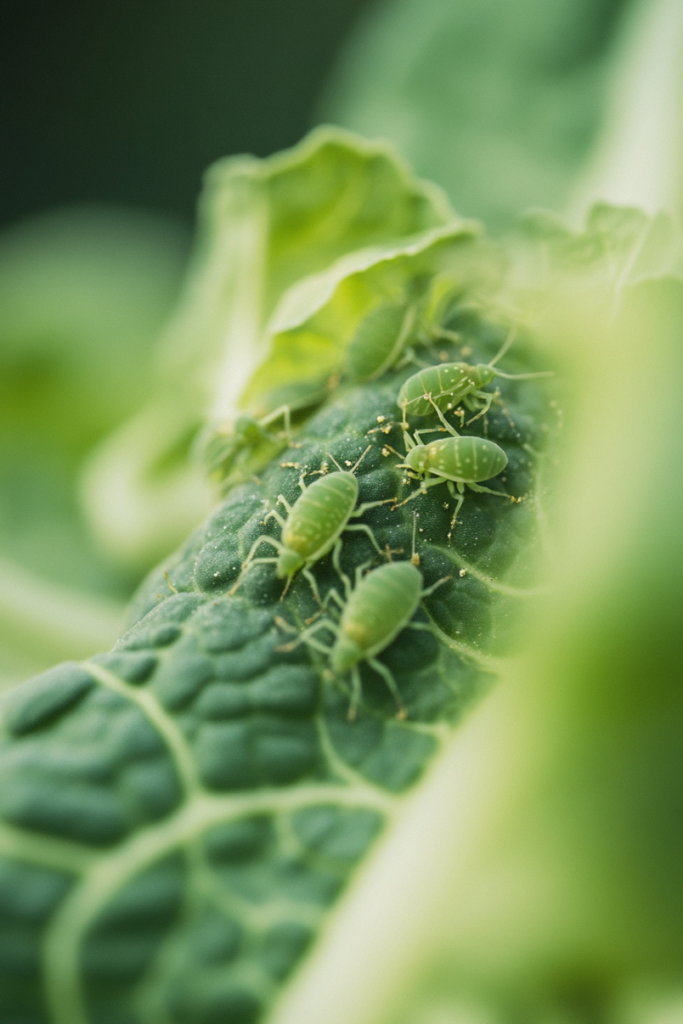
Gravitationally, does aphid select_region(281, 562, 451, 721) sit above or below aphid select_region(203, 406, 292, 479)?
below

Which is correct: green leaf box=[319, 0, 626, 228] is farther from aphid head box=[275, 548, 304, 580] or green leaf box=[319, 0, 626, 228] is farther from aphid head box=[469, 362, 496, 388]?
aphid head box=[275, 548, 304, 580]

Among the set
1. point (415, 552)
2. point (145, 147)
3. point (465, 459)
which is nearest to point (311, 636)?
point (415, 552)

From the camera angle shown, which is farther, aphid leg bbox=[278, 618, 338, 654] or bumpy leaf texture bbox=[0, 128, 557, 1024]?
aphid leg bbox=[278, 618, 338, 654]

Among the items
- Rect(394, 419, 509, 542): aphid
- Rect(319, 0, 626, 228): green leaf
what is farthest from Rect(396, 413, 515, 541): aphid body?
Rect(319, 0, 626, 228): green leaf

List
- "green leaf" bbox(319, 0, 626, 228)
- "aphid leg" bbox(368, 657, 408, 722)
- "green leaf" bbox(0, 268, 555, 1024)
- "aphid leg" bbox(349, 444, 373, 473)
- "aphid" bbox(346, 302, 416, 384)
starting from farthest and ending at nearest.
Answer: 1. "green leaf" bbox(319, 0, 626, 228)
2. "aphid" bbox(346, 302, 416, 384)
3. "aphid leg" bbox(349, 444, 373, 473)
4. "aphid leg" bbox(368, 657, 408, 722)
5. "green leaf" bbox(0, 268, 555, 1024)

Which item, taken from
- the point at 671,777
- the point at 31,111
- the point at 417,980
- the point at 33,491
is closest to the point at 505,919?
the point at 417,980

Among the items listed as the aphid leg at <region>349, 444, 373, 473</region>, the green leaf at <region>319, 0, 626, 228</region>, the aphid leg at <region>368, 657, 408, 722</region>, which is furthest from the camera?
the green leaf at <region>319, 0, 626, 228</region>

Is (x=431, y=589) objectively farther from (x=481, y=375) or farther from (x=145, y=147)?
(x=145, y=147)
